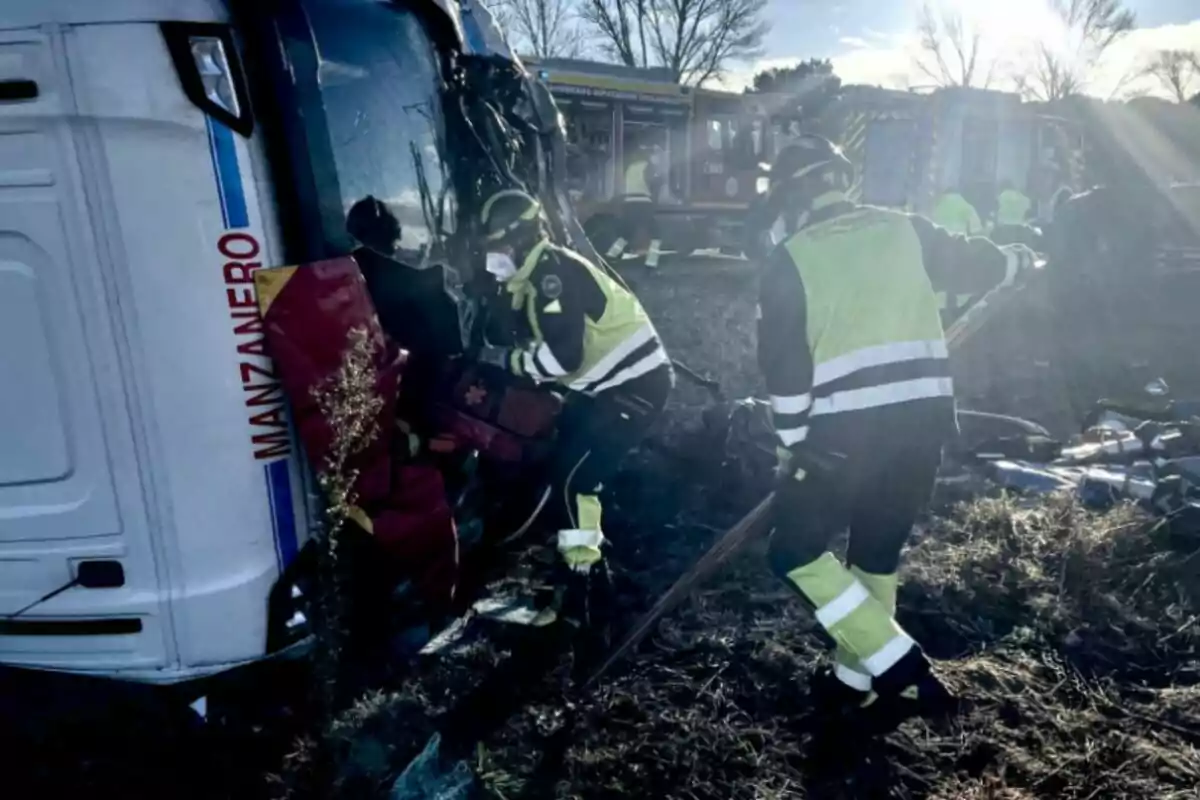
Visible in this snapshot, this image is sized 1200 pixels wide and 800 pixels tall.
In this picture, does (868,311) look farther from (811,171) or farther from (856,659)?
(856,659)

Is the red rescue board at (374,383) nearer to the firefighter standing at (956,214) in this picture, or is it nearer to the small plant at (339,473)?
the small plant at (339,473)

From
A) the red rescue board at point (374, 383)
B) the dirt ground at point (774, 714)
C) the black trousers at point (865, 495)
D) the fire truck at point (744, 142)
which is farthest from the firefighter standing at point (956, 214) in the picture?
the red rescue board at point (374, 383)

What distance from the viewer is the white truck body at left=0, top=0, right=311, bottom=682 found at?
6.97 feet

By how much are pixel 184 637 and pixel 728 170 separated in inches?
661

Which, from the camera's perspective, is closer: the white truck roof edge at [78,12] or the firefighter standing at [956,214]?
the white truck roof edge at [78,12]

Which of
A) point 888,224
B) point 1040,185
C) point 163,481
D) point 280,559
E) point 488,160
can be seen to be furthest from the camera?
point 1040,185

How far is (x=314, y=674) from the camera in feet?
8.47

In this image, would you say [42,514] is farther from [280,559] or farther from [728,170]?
[728,170]

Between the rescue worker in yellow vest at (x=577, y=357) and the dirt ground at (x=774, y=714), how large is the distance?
43 centimetres

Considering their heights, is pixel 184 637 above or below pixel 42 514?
below

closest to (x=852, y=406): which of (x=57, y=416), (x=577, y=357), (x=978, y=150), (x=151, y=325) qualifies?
(x=577, y=357)

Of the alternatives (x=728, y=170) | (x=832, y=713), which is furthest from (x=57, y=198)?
(x=728, y=170)

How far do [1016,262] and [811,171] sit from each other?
1272mm

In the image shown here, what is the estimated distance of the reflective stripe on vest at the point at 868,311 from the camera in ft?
10.2
